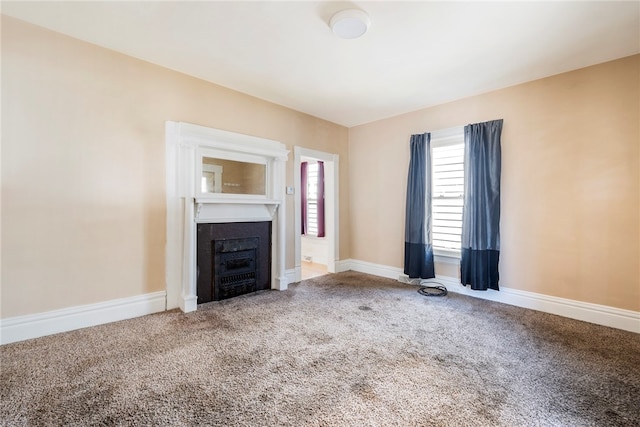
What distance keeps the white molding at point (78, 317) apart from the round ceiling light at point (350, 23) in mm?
3031

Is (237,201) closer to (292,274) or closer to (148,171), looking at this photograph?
(148,171)

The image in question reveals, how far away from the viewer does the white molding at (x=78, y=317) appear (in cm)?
225

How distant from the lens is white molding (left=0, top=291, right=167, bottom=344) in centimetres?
225

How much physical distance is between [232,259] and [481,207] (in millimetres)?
3093

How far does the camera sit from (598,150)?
2.76 meters

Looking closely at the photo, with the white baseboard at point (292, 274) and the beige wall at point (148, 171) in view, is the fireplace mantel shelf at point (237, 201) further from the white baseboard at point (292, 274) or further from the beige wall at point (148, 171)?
the white baseboard at point (292, 274)

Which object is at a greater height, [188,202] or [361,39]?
[361,39]

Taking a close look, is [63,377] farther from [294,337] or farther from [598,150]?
[598,150]

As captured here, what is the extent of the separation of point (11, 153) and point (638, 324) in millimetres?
5595

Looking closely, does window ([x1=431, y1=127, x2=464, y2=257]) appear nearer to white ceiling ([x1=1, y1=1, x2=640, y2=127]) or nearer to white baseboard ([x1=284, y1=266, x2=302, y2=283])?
white ceiling ([x1=1, y1=1, x2=640, y2=127])

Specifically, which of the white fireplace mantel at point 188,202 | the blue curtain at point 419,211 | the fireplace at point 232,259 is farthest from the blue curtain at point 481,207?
the white fireplace mantel at point 188,202

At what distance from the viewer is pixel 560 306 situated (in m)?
2.96

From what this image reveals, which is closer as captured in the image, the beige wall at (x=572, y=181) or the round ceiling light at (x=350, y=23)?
the round ceiling light at (x=350, y=23)

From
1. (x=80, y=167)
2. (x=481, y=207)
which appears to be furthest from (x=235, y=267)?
(x=481, y=207)
